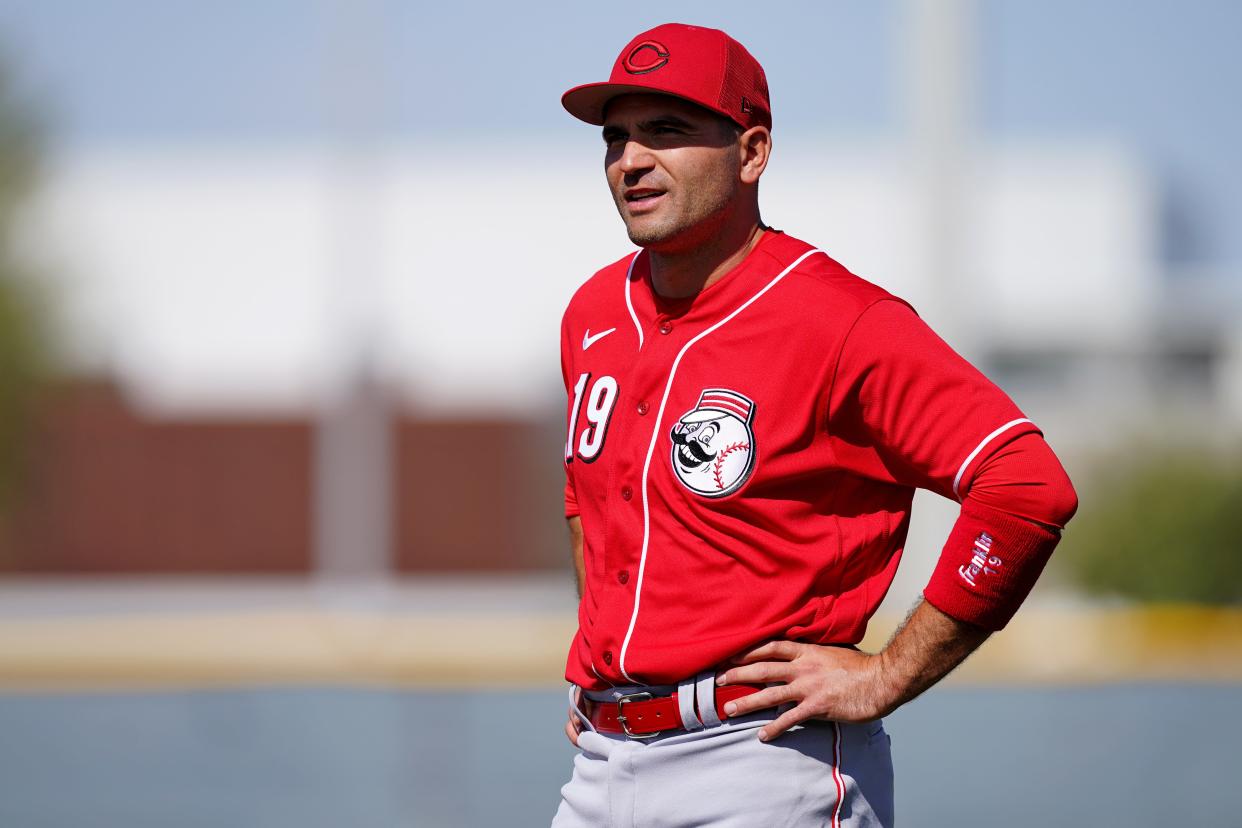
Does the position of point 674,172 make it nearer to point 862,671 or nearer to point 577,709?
point 862,671

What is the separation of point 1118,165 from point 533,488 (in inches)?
475

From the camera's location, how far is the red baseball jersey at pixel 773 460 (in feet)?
Answer: 8.61

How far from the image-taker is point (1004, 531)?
8.52ft

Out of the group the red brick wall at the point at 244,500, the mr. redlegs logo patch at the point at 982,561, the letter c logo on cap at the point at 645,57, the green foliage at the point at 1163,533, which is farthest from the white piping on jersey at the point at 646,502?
the red brick wall at the point at 244,500

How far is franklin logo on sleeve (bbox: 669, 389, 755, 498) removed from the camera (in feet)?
8.84

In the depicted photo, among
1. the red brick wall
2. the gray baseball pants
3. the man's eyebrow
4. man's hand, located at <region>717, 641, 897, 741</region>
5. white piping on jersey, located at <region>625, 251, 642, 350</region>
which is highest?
the man's eyebrow

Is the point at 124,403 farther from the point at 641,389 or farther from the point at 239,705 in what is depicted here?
the point at 641,389

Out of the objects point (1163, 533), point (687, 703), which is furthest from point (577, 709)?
point (1163, 533)

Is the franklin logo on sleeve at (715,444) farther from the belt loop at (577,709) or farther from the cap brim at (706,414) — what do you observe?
the belt loop at (577,709)

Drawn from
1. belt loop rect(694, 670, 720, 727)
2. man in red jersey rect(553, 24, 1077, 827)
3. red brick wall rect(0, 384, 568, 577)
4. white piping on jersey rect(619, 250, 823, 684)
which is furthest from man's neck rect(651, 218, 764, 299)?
red brick wall rect(0, 384, 568, 577)

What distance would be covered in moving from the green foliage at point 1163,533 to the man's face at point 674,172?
1153cm

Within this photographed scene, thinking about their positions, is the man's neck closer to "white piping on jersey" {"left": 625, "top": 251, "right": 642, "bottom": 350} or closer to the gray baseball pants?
"white piping on jersey" {"left": 625, "top": 251, "right": 642, "bottom": 350}

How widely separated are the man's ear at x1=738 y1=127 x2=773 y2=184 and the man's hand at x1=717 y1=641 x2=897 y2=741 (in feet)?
2.71

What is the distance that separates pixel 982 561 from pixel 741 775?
538 mm
